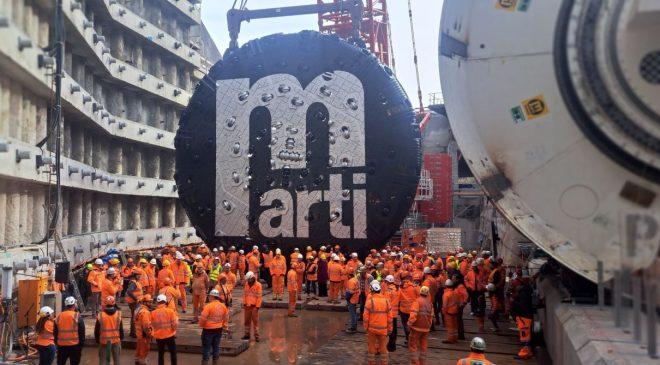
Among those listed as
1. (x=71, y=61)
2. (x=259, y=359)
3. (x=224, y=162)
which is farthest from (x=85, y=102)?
(x=259, y=359)

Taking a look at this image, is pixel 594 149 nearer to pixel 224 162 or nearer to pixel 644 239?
pixel 644 239

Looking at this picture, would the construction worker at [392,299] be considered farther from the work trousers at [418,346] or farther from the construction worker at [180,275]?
the construction worker at [180,275]

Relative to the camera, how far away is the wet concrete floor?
10601mm

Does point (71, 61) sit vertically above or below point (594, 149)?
above

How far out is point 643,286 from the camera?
4.89 metres

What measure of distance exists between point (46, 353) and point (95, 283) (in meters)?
4.94

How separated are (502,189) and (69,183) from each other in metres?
15.8

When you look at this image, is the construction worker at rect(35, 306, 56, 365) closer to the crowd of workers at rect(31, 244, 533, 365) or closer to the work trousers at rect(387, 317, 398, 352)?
the crowd of workers at rect(31, 244, 533, 365)

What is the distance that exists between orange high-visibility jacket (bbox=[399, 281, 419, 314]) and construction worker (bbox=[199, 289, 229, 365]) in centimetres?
362

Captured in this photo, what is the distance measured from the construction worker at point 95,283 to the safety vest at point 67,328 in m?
4.57

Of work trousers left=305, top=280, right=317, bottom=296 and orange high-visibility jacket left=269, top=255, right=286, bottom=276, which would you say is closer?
orange high-visibility jacket left=269, top=255, right=286, bottom=276

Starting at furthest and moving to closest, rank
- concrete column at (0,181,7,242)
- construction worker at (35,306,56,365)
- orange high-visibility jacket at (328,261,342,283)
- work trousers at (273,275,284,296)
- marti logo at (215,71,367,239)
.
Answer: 1. marti logo at (215,71,367,239)
2. work trousers at (273,275,284,296)
3. orange high-visibility jacket at (328,261,342,283)
4. concrete column at (0,181,7,242)
5. construction worker at (35,306,56,365)

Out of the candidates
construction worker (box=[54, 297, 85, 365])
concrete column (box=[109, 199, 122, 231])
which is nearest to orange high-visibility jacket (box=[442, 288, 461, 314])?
construction worker (box=[54, 297, 85, 365])

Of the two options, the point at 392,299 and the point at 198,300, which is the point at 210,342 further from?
the point at 198,300
